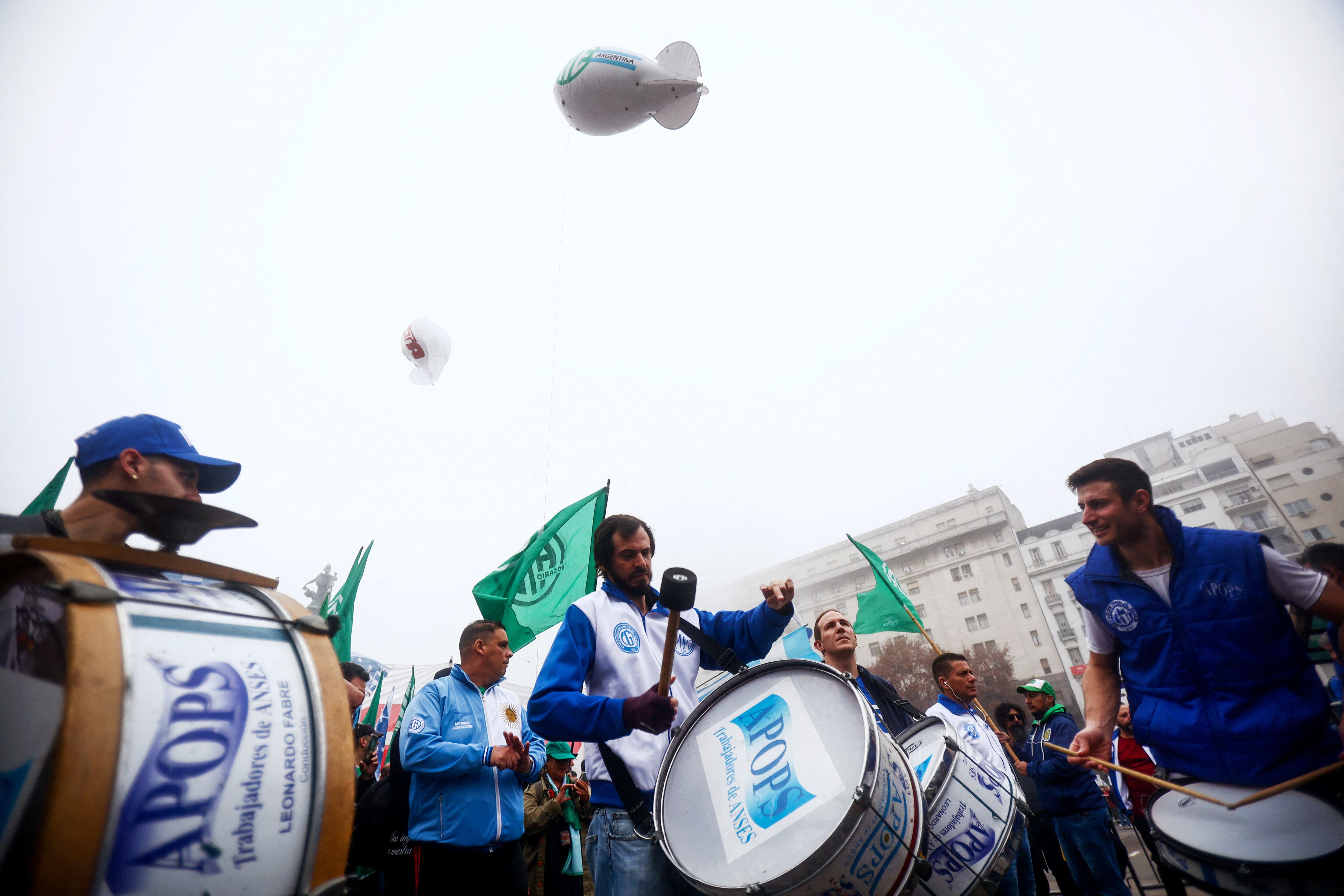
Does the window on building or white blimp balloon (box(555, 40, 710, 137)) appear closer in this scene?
white blimp balloon (box(555, 40, 710, 137))

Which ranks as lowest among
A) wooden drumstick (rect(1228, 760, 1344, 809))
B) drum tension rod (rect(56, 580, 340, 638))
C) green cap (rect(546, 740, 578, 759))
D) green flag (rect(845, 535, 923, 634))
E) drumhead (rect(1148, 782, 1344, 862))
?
green cap (rect(546, 740, 578, 759))

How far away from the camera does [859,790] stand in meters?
1.65

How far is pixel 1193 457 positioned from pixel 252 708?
197ft

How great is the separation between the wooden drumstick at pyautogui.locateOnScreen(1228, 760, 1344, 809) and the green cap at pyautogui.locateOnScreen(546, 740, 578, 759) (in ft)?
18.1

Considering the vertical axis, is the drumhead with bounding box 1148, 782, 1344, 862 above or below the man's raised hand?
below

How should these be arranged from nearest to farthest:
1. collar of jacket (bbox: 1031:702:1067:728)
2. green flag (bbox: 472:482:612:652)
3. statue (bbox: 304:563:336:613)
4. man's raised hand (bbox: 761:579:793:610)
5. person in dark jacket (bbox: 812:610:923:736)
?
man's raised hand (bbox: 761:579:793:610) < person in dark jacket (bbox: 812:610:923:736) < collar of jacket (bbox: 1031:702:1067:728) < green flag (bbox: 472:482:612:652) < statue (bbox: 304:563:336:613)

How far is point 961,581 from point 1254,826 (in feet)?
172

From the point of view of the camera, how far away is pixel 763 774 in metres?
1.97

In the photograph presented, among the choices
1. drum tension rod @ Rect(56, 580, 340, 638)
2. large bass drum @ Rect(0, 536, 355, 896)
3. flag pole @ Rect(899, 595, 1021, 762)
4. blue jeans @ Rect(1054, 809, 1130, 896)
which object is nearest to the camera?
large bass drum @ Rect(0, 536, 355, 896)

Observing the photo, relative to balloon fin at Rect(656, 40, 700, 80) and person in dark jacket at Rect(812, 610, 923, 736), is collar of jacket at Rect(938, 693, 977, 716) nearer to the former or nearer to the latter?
person in dark jacket at Rect(812, 610, 923, 736)

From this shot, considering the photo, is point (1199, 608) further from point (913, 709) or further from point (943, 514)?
point (943, 514)

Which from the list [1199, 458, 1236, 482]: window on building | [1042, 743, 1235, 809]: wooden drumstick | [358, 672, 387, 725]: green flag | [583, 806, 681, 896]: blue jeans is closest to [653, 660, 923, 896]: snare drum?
[583, 806, 681, 896]: blue jeans

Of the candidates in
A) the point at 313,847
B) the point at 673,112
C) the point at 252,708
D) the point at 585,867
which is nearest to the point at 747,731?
the point at 313,847

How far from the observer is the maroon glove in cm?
194
